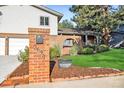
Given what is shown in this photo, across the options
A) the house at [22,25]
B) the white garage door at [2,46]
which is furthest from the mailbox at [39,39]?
the white garage door at [2,46]

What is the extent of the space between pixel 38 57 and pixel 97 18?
14.8 m

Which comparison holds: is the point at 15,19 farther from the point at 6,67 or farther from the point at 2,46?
the point at 6,67

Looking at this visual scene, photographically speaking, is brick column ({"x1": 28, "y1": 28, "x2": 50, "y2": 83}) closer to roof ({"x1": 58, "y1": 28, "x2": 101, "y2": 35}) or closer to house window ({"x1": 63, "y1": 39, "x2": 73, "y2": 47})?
house window ({"x1": 63, "y1": 39, "x2": 73, "y2": 47})

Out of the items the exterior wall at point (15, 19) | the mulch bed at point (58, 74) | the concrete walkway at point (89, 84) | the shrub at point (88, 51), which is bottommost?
the concrete walkway at point (89, 84)

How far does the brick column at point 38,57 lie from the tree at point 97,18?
567 inches

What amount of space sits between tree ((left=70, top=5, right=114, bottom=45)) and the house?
1.73 m

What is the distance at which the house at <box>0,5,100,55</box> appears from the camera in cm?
2091

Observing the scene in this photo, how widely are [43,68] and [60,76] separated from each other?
807 millimetres

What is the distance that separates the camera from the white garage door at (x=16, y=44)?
65.6 feet

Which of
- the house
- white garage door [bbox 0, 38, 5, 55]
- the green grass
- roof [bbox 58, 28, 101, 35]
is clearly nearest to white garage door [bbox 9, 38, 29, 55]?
the house

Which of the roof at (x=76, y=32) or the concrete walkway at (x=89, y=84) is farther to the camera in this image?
the roof at (x=76, y=32)

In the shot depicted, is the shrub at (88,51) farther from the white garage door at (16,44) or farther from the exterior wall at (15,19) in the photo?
the exterior wall at (15,19)
